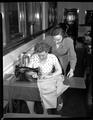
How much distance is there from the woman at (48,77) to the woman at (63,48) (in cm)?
3

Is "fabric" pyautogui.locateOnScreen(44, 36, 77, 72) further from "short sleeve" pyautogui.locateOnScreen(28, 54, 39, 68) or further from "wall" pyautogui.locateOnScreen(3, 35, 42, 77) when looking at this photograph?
"wall" pyautogui.locateOnScreen(3, 35, 42, 77)

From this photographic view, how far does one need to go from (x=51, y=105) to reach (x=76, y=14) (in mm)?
634

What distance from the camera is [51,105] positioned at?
1003 millimetres

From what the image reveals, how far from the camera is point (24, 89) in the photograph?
1.00 metres

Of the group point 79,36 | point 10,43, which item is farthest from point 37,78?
point 79,36

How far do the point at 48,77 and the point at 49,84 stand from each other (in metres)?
0.04

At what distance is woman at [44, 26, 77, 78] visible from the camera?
1023 millimetres

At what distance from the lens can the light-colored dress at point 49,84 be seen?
97 centimetres

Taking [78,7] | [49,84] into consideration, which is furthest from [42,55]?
[78,7]

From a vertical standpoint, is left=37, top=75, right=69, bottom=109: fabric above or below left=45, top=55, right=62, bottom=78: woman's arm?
below

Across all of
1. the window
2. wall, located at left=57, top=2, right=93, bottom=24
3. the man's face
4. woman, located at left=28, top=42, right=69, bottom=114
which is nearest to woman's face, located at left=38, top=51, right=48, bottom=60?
woman, located at left=28, top=42, right=69, bottom=114

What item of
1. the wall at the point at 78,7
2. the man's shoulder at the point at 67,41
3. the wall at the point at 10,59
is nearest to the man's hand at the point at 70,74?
the man's shoulder at the point at 67,41

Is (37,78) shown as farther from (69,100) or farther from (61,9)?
(61,9)

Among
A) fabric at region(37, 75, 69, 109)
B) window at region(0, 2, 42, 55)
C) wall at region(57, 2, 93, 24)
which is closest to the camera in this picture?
fabric at region(37, 75, 69, 109)
